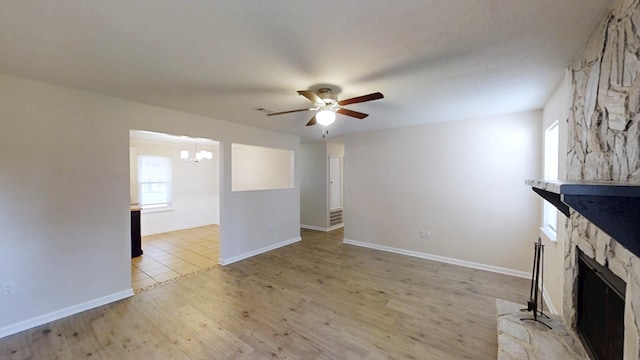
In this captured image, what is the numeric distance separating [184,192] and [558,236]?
7.86m

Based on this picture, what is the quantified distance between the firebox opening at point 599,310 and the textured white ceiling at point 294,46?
1532 millimetres

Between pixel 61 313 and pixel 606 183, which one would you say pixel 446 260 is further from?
pixel 61 313

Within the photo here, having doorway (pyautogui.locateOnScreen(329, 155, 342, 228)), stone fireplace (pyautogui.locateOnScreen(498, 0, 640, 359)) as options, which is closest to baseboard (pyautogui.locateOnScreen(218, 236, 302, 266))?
doorway (pyautogui.locateOnScreen(329, 155, 342, 228))

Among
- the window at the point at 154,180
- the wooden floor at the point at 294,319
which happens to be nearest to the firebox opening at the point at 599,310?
the wooden floor at the point at 294,319

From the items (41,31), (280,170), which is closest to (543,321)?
(41,31)

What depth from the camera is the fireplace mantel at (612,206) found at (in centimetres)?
101

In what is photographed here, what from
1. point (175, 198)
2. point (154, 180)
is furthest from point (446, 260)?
point (154, 180)

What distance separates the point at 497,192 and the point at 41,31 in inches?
209

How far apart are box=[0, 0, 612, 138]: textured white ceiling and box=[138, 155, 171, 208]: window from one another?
4.20 m

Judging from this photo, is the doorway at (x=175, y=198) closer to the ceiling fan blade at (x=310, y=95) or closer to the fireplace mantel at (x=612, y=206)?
the ceiling fan blade at (x=310, y=95)

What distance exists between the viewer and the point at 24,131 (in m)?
2.52

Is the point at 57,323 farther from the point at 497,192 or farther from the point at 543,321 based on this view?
the point at 497,192

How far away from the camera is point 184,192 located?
7234 mm

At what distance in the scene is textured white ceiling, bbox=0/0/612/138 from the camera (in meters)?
1.46
